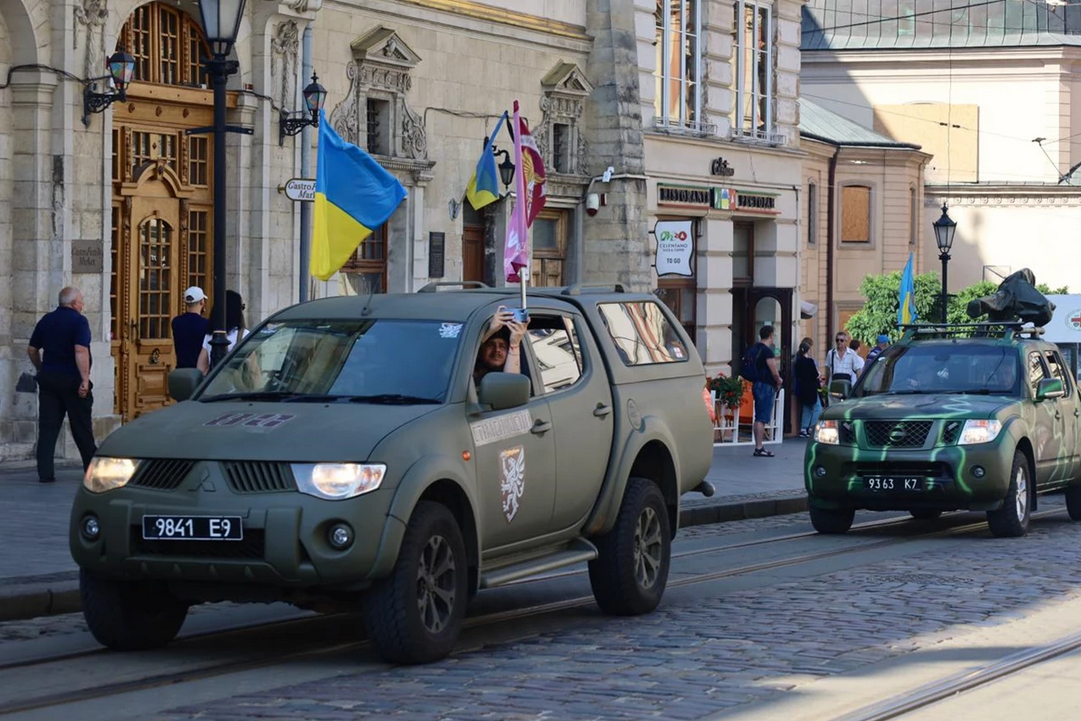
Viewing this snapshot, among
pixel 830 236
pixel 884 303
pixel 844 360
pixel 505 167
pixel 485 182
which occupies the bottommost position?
pixel 844 360

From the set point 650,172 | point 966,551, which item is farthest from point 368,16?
point 966,551

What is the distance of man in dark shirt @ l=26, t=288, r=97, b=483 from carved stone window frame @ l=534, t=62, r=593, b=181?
11.7 m

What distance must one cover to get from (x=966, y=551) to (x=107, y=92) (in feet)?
32.3

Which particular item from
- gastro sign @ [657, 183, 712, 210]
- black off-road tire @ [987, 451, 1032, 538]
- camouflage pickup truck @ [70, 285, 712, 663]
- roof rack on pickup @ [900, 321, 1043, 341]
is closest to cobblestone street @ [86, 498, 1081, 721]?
camouflage pickup truck @ [70, 285, 712, 663]

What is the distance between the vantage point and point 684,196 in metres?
32.3

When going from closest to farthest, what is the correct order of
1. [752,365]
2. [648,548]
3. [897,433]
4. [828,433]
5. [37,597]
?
[37,597]
[648,548]
[897,433]
[828,433]
[752,365]

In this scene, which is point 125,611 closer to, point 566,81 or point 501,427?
point 501,427

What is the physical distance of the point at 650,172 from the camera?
3116 cm

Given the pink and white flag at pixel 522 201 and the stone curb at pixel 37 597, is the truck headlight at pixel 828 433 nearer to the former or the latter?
the pink and white flag at pixel 522 201

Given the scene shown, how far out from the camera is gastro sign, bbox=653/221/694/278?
31047 mm

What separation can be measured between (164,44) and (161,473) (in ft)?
42.1

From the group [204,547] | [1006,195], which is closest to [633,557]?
[204,547]

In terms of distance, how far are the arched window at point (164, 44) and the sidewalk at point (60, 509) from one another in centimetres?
467

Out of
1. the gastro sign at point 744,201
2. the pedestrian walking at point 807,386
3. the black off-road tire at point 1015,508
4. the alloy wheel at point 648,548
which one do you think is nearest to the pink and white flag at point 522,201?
the alloy wheel at point 648,548
